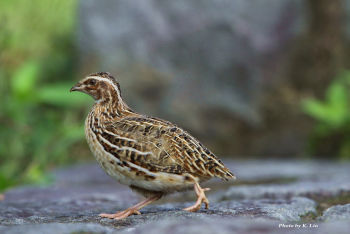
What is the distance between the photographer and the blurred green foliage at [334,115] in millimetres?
10211

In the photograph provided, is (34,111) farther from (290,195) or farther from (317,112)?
(290,195)

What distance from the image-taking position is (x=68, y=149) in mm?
10797

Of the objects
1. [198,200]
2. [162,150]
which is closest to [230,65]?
[162,150]

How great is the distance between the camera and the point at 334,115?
406 inches

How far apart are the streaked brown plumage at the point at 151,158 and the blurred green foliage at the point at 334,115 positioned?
5.97 metres

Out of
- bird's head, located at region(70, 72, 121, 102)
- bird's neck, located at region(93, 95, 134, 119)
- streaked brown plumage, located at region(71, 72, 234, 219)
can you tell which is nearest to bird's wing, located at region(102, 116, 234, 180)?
streaked brown plumage, located at region(71, 72, 234, 219)

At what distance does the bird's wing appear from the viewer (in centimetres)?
442

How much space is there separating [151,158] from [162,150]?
109 mm

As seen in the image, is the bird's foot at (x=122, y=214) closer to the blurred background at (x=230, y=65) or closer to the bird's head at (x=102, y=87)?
the bird's head at (x=102, y=87)

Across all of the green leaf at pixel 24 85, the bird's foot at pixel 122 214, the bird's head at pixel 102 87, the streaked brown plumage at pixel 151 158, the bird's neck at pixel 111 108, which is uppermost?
the green leaf at pixel 24 85

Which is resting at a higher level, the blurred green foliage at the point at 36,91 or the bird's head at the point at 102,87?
the blurred green foliage at the point at 36,91

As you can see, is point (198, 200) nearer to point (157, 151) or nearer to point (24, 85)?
point (157, 151)

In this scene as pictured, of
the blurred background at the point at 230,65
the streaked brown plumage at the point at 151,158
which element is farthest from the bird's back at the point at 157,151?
the blurred background at the point at 230,65

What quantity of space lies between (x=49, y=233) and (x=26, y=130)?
6.13 meters
